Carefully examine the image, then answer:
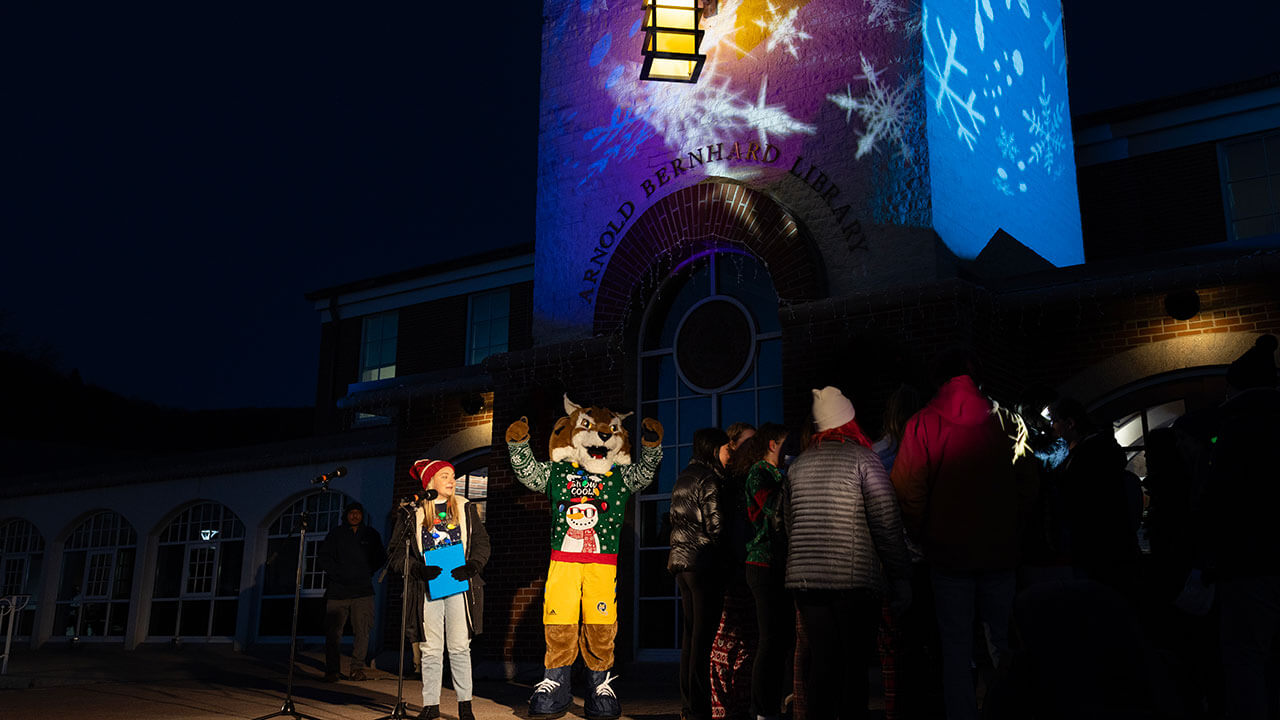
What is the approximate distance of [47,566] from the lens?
2003cm

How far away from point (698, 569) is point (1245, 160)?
9.98 meters

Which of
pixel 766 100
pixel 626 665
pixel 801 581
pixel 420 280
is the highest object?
pixel 420 280

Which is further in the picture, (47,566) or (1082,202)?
(47,566)

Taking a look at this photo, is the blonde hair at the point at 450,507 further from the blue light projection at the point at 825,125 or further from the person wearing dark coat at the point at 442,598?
the blue light projection at the point at 825,125

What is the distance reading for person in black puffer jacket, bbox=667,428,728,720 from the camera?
6.55m

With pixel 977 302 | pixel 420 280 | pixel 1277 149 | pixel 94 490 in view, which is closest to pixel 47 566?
pixel 94 490

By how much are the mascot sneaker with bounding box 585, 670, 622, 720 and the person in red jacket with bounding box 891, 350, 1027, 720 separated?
287 cm

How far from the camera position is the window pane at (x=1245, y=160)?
1271 centimetres

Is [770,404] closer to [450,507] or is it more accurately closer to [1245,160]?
[450,507]

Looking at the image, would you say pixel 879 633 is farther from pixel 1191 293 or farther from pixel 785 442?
pixel 1191 293

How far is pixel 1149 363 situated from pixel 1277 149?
589 centimetres

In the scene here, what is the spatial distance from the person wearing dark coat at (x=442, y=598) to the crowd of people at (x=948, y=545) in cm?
147

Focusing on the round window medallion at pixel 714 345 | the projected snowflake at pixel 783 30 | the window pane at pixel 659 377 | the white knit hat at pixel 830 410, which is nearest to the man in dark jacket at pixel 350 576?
the window pane at pixel 659 377

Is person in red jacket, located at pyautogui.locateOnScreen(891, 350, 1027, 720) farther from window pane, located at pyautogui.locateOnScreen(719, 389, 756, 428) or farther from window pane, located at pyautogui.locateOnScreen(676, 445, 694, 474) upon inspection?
window pane, located at pyautogui.locateOnScreen(676, 445, 694, 474)
